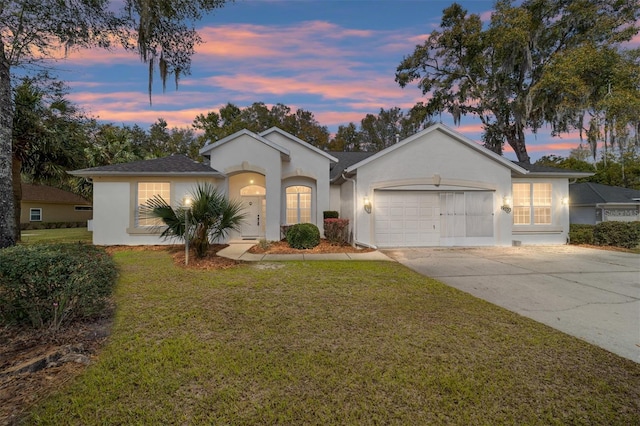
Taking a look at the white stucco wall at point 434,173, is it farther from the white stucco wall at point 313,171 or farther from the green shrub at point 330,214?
the white stucco wall at point 313,171

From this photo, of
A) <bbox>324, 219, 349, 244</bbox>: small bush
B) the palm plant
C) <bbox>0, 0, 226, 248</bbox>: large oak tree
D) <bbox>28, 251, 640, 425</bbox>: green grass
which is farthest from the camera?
<bbox>324, 219, 349, 244</bbox>: small bush

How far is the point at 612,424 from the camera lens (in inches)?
93.0

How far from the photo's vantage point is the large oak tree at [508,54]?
56.2 ft

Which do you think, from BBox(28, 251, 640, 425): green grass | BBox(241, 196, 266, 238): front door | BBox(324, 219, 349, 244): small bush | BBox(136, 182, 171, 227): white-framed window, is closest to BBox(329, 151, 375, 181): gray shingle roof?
BBox(324, 219, 349, 244): small bush

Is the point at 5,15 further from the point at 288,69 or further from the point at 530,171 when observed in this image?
the point at 530,171

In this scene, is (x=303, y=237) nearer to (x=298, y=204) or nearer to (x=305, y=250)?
(x=305, y=250)

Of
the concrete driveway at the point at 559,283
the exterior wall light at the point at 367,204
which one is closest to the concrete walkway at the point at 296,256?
the concrete driveway at the point at 559,283

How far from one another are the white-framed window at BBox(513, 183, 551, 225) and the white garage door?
4.41 m

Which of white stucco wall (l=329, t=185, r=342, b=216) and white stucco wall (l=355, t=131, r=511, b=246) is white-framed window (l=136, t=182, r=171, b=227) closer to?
white stucco wall (l=329, t=185, r=342, b=216)

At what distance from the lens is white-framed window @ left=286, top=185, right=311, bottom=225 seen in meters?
14.6

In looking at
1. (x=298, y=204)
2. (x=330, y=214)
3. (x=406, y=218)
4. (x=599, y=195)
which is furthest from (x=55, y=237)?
(x=599, y=195)

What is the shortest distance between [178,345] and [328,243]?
918 centimetres

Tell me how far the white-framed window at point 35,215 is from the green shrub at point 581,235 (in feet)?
132

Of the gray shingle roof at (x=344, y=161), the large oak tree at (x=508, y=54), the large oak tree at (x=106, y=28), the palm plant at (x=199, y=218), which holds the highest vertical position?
the large oak tree at (x=508, y=54)
